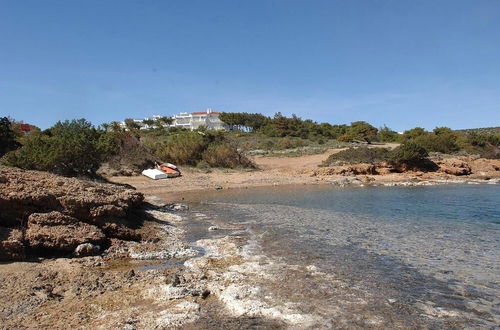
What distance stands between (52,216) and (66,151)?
11.8 metres

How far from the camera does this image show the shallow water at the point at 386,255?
5.42 meters

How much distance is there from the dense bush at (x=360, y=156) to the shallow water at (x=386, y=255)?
14.1 meters

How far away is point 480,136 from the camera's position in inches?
1843

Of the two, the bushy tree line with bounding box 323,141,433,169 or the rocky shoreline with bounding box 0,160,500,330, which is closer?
the rocky shoreline with bounding box 0,160,500,330

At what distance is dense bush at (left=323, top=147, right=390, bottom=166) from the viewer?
32.4 meters

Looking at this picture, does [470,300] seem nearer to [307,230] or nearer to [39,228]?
[307,230]

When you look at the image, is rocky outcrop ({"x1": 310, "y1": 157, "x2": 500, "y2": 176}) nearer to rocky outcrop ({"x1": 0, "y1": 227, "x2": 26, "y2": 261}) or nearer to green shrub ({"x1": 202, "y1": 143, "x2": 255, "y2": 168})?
green shrub ({"x1": 202, "y1": 143, "x2": 255, "y2": 168})

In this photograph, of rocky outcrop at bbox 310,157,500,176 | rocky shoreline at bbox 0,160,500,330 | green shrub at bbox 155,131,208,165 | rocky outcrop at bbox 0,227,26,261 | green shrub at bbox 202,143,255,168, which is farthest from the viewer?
green shrub at bbox 202,143,255,168

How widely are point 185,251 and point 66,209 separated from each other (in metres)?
2.76

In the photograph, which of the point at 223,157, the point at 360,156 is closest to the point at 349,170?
the point at 360,156

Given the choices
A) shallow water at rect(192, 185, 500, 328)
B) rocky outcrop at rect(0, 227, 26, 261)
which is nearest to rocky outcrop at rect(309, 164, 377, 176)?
shallow water at rect(192, 185, 500, 328)

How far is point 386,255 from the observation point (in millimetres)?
8469

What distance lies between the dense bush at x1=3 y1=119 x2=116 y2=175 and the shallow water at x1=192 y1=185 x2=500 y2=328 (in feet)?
23.4

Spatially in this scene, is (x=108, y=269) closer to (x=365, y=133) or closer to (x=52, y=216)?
(x=52, y=216)
